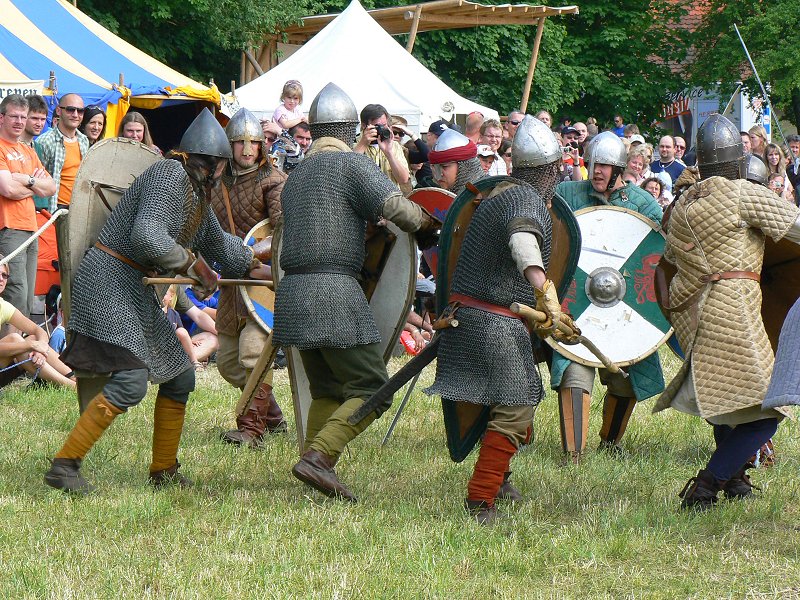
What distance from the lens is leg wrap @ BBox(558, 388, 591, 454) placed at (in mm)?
5875

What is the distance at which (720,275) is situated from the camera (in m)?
4.71

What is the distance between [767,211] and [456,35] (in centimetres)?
1602

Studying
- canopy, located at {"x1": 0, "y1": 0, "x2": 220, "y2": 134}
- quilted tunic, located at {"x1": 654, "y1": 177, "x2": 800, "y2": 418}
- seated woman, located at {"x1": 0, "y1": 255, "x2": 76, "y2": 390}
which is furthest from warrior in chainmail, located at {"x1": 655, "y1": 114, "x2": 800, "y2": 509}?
canopy, located at {"x1": 0, "y1": 0, "x2": 220, "y2": 134}

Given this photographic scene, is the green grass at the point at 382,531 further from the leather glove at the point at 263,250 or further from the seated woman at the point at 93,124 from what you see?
the seated woman at the point at 93,124

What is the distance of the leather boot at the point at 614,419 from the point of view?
6.11m

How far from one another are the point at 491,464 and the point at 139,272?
160 centimetres

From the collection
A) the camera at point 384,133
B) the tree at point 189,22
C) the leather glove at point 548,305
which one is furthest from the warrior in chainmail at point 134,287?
the tree at point 189,22

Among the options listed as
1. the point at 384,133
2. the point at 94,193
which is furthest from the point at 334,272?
the point at 384,133

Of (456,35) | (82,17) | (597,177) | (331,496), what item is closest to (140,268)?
(331,496)

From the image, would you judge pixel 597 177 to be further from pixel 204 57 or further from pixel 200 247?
pixel 204 57

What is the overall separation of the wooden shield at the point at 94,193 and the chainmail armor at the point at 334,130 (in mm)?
664

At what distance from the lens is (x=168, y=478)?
508 cm

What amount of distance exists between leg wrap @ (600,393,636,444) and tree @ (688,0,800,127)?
13730mm

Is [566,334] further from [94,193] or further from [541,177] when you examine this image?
[94,193]
